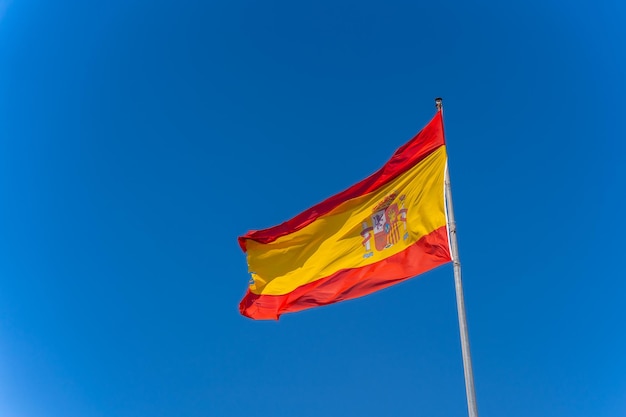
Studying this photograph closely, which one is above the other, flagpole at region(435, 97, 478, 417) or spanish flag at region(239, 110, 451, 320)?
spanish flag at region(239, 110, 451, 320)

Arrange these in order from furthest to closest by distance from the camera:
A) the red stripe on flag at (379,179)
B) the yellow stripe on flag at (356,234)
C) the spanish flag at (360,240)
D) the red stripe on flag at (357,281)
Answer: the red stripe on flag at (379,179) → the yellow stripe on flag at (356,234) → the spanish flag at (360,240) → the red stripe on flag at (357,281)

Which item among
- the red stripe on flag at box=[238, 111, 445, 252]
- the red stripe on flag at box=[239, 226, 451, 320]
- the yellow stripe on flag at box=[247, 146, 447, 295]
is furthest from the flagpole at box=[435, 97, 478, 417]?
the red stripe on flag at box=[238, 111, 445, 252]

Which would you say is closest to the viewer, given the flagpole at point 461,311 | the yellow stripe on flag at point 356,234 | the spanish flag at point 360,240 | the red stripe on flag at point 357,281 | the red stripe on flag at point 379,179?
the flagpole at point 461,311

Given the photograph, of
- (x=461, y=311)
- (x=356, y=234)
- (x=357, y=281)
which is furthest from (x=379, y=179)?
(x=461, y=311)

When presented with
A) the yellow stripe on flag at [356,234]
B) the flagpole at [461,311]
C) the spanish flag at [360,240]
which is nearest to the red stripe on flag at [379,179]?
the spanish flag at [360,240]

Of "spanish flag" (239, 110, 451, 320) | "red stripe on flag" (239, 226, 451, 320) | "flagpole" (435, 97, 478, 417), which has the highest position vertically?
"spanish flag" (239, 110, 451, 320)

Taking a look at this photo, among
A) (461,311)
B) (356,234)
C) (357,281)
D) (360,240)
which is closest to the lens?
(461,311)

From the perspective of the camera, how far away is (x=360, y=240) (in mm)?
14953

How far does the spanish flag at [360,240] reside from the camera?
42.8 ft

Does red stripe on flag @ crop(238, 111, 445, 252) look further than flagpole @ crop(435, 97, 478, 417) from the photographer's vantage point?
Yes

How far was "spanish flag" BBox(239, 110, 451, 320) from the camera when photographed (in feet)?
42.8

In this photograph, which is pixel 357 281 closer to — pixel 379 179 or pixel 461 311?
pixel 379 179

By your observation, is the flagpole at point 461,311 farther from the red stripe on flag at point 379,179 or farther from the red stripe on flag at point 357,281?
the red stripe on flag at point 379,179

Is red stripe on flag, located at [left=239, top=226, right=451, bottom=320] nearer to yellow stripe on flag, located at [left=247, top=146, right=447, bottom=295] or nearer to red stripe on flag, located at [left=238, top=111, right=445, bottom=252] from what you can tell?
yellow stripe on flag, located at [left=247, top=146, right=447, bottom=295]
